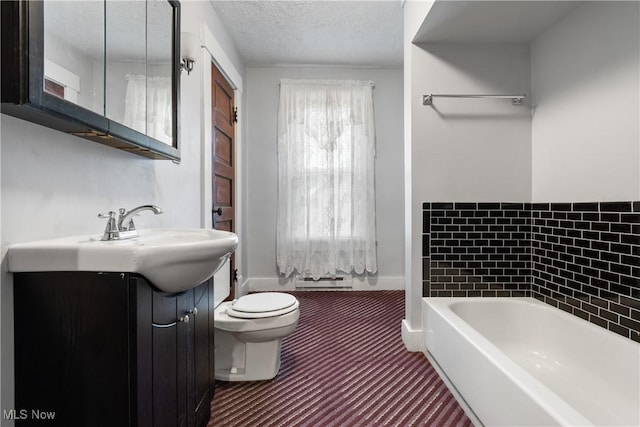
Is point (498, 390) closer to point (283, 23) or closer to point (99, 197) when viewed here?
point (99, 197)

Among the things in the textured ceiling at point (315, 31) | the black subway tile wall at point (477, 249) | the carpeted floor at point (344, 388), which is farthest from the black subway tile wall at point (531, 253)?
the textured ceiling at point (315, 31)

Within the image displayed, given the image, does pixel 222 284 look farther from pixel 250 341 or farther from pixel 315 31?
pixel 315 31

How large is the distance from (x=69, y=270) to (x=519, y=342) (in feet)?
7.15

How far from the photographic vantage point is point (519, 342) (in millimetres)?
1865

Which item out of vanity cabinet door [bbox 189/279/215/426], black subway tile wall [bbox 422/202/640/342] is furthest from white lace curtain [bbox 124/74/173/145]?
black subway tile wall [bbox 422/202/640/342]

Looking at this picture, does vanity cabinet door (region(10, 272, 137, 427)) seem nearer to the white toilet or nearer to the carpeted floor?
the carpeted floor

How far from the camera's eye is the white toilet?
1.64 metres

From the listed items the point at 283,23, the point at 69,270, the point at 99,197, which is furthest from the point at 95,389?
the point at 283,23

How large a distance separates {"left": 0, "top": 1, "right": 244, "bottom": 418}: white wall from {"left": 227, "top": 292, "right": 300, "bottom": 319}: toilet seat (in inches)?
22.3

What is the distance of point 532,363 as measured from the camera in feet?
5.67

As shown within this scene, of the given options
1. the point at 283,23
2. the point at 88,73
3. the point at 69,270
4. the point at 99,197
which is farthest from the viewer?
the point at 283,23

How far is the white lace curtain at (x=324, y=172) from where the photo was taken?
10.7ft

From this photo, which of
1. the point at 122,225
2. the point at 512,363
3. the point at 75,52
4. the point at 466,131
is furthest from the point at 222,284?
the point at 466,131

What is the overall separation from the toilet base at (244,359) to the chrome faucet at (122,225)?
2.59 feet
